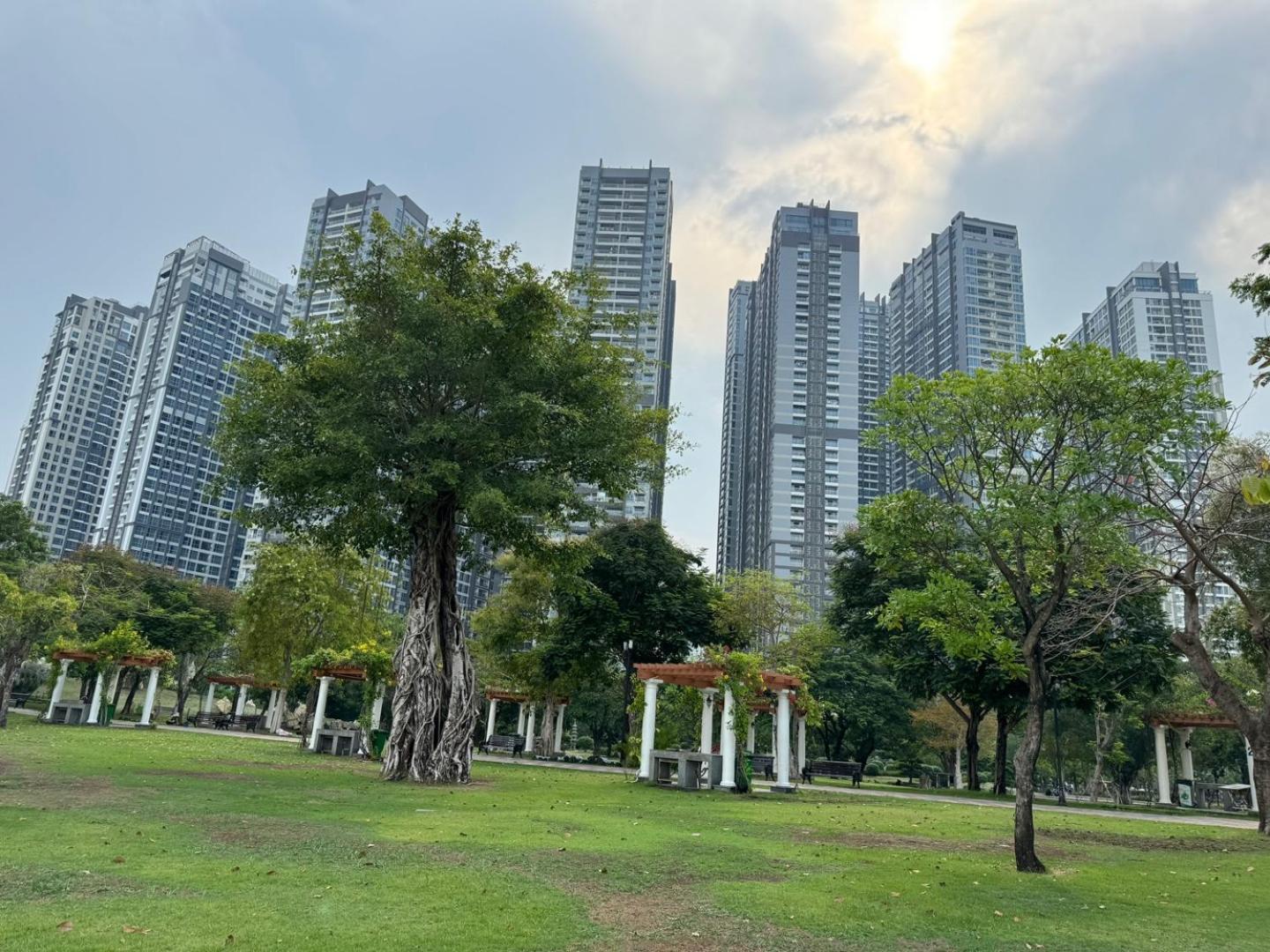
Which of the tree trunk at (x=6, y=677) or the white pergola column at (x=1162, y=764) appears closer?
the tree trunk at (x=6, y=677)

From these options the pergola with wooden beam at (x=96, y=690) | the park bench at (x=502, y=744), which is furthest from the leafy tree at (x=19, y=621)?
the park bench at (x=502, y=744)

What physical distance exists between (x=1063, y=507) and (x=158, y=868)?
347 inches

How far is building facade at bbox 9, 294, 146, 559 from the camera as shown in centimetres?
10844

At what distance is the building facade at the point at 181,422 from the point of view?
99.7m

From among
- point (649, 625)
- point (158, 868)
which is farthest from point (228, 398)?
point (649, 625)

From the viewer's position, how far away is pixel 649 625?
1325 inches

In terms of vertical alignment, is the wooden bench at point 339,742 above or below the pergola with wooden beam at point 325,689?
below

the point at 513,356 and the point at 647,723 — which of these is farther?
the point at 647,723

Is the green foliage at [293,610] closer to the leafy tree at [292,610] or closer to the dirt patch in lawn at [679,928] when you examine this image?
the leafy tree at [292,610]

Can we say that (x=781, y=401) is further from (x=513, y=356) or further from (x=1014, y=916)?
(x=1014, y=916)

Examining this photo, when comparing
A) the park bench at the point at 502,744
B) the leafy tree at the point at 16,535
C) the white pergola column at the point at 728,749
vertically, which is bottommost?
the park bench at the point at 502,744

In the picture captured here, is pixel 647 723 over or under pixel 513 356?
under

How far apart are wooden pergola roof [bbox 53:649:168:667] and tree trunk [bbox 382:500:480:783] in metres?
19.5

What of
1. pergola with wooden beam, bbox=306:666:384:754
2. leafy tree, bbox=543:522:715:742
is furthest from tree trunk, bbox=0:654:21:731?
leafy tree, bbox=543:522:715:742
